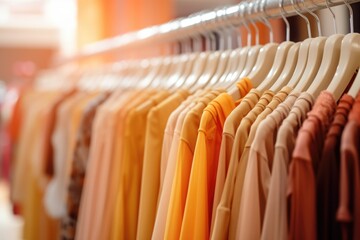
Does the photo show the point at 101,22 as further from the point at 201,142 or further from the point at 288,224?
the point at 288,224

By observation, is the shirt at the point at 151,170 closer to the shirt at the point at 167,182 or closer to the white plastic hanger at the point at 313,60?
the shirt at the point at 167,182

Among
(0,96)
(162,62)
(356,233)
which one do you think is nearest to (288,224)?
(356,233)

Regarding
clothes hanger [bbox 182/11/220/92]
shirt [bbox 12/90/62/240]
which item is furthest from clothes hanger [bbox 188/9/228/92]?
shirt [bbox 12/90/62/240]

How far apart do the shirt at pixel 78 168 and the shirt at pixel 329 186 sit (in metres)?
0.82

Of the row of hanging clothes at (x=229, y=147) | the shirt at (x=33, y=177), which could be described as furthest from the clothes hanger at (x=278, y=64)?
the shirt at (x=33, y=177)

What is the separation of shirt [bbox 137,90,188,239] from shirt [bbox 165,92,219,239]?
128mm

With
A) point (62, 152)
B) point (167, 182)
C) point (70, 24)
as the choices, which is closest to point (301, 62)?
point (167, 182)

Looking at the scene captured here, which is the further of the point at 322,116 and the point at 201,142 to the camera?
the point at 201,142

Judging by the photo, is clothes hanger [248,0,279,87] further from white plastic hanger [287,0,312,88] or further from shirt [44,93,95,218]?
shirt [44,93,95,218]

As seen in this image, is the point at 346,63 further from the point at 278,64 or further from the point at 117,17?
the point at 117,17

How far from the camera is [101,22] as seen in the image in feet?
9.24

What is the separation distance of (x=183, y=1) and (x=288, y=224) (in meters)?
3.26

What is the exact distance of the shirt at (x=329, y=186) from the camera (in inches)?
25.5

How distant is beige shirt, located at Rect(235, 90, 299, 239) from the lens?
74 cm
